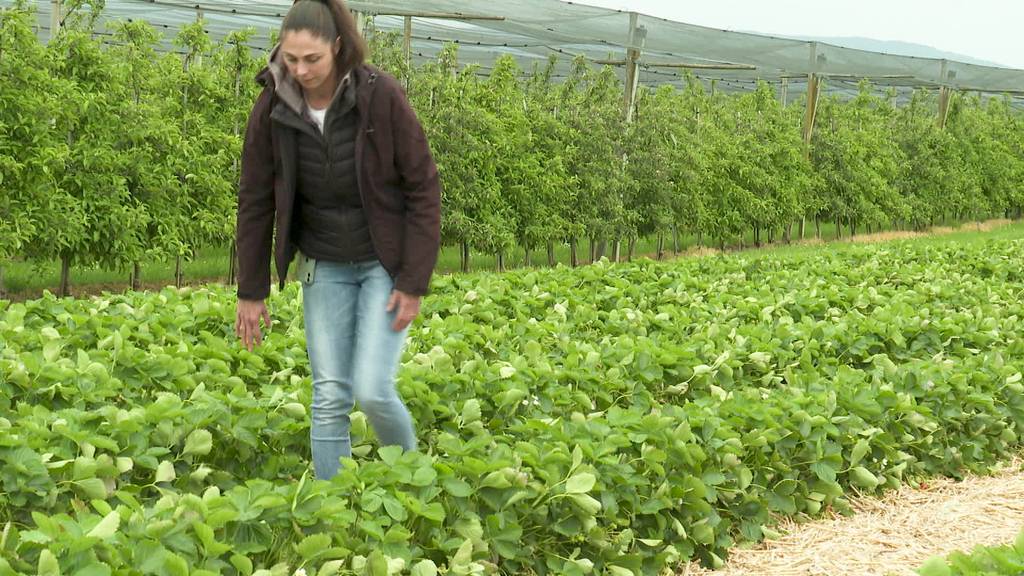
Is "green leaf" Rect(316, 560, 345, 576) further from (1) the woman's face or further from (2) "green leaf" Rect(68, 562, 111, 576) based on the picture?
(1) the woman's face

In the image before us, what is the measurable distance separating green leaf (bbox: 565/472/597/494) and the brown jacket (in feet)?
2.67

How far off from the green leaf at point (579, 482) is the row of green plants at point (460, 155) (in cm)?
694

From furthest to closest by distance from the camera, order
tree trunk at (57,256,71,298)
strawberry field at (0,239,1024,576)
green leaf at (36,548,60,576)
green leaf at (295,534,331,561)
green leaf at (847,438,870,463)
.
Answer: tree trunk at (57,256,71,298) → green leaf at (847,438,870,463) → strawberry field at (0,239,1024,576) → green leaf at (295,534,331,561) → green leaf at (36,548,60,576)

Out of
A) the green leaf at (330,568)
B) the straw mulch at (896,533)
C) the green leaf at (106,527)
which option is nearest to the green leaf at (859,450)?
the straw mulch at (896,533)

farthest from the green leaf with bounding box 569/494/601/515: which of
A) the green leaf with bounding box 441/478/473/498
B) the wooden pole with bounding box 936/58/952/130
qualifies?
the wooden pole with bounding box 936/58/952/130

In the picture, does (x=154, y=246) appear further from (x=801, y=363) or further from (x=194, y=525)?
(x=194, y=525)

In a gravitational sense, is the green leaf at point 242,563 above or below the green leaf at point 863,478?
above

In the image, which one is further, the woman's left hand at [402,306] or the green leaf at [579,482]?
the green leaf at [579,482]

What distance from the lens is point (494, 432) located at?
452cm

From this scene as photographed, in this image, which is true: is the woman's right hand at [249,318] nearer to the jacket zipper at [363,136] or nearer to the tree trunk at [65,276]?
the jacket zipper at [363,136]

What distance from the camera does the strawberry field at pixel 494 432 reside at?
10.1 feet

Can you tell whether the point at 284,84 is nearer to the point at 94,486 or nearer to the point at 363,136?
the point at 363,136

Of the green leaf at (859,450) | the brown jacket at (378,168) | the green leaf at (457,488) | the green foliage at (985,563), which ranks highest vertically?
the brown jacket at (378,168)

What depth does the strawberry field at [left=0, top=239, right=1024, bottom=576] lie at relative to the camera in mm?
3084
